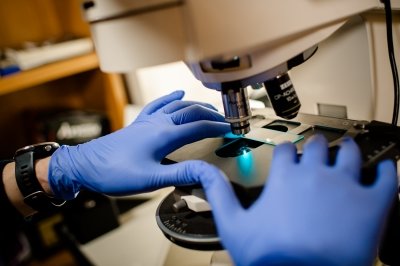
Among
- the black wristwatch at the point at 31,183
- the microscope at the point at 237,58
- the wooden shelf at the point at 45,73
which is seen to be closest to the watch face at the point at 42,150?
the black wristwatch at the point at 31,183

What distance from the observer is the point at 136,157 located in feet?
1.93

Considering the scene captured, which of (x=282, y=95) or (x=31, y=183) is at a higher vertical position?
(x=282, y=95)

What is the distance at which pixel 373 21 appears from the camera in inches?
24.5

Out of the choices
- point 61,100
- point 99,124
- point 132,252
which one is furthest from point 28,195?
point 61,100

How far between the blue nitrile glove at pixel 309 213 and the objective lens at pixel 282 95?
3.0 inches

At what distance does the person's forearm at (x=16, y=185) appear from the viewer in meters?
0.69

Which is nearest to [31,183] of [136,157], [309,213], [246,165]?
[136,157]

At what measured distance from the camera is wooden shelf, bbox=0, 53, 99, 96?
3.37ft

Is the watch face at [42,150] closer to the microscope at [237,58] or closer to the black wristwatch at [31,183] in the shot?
the black wristwatch at [31,183]

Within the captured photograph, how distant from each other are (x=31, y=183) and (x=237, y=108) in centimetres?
43

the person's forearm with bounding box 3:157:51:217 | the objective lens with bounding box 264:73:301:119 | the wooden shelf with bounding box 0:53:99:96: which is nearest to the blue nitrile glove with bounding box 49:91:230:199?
the person's forearm with bounding box 3:157:51:217

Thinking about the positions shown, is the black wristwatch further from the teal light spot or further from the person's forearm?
the teal light spot

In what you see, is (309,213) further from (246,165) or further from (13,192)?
(13,192)

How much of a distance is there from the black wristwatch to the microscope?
10.2 inches
